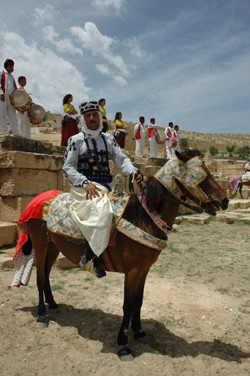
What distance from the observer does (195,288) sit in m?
5.45

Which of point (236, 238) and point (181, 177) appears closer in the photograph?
point (181, 177)

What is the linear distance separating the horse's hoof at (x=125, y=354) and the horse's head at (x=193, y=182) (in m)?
1.61

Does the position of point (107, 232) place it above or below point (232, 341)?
above

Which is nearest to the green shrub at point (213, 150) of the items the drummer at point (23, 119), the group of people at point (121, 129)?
the group of people at point (121, 129)

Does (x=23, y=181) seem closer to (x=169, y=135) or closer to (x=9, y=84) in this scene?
(x=9, y=84)

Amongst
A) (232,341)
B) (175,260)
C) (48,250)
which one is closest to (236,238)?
(175,260)

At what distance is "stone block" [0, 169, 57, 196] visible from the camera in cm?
710

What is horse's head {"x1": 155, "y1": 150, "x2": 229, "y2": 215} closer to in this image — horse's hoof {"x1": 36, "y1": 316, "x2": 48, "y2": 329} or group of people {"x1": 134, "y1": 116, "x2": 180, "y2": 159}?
horse's hoof {"x1": 36, "y1": 316, "x2": 48, "y2": 329}

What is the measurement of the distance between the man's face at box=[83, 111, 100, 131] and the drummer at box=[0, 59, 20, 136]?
16.5 ft

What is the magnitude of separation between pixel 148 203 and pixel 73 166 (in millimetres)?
929

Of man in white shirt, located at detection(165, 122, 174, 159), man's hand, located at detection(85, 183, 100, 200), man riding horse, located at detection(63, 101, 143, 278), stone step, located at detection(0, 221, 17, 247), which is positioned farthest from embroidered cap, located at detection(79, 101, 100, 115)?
man in white shirt, located at detection(165, 122, 174, 159)

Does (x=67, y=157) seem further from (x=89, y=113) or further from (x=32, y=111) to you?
(x=32, y=111)

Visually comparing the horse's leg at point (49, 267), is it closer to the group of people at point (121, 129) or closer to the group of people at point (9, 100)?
the group of people at point (121, 129)

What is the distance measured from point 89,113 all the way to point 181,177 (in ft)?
3.98
